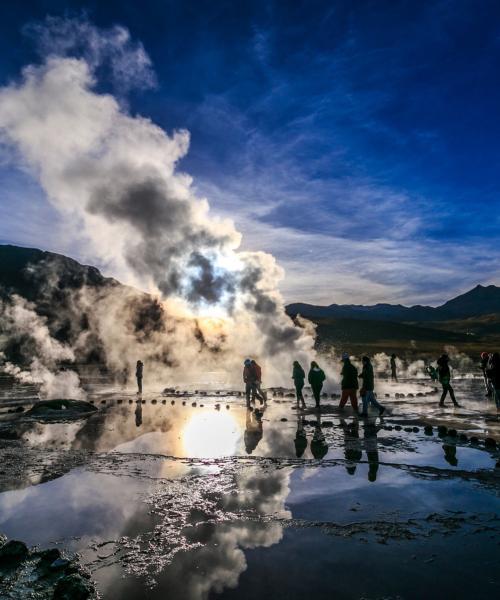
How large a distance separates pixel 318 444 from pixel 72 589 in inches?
360

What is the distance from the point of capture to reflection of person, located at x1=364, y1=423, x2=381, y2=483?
9.89 m

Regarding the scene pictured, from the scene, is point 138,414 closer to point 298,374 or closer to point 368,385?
point 298,374

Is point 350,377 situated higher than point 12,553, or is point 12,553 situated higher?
point 350,377

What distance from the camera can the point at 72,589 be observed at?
502cm

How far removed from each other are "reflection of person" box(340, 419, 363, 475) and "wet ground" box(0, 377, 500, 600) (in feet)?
0.16

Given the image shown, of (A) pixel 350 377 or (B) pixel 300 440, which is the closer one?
(B) pixel 300 440

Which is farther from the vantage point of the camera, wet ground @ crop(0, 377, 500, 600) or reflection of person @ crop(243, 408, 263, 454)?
reflection of person @ crop(243, 408, 263, 454)

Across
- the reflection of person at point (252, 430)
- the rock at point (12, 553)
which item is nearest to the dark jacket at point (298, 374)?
the reflection of person at point (252, 430)

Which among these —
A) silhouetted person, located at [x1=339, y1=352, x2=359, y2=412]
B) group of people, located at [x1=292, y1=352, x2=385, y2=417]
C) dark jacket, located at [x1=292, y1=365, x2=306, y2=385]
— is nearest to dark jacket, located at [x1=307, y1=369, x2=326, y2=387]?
group of people, located at [x1=292, y1=352, x2=385, y2=417]

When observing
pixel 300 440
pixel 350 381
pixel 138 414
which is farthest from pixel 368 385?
pixel 138 414

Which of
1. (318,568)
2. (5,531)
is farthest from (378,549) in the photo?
(5,531)

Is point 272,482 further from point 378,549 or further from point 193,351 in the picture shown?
point 193,351

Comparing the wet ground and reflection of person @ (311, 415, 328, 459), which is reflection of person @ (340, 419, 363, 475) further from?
reflection of person @ (311, 415, 328, 459)

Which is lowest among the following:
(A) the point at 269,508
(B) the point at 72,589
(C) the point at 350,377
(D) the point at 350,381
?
(A) the point at 269,508
